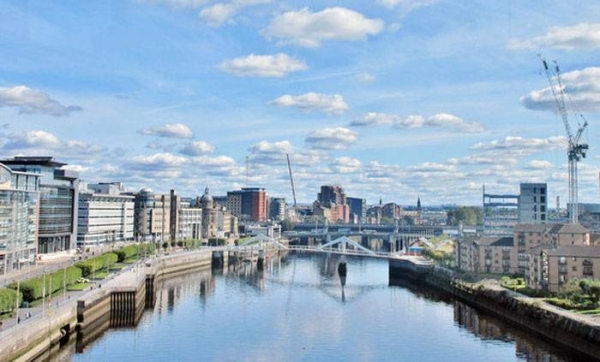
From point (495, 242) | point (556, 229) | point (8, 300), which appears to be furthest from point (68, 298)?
point (556, 229)

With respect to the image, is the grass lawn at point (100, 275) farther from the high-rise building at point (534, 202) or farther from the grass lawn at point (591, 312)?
the high-rise building at point (534, 202)

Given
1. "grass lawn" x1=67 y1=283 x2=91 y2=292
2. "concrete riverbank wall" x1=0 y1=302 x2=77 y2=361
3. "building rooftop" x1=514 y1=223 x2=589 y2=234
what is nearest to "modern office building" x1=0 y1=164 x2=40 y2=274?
"grass lawn" x1=67 y1=283 x2=91 y2=292

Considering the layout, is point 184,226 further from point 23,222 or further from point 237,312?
point 237,312

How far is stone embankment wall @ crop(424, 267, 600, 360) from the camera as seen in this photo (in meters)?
46.2

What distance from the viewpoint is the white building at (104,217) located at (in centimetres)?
11812

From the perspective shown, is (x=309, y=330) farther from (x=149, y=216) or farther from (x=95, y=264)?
(x=149, y=216)

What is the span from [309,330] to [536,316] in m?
18.2

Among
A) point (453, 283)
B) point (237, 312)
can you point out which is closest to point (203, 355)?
point (237, 312)

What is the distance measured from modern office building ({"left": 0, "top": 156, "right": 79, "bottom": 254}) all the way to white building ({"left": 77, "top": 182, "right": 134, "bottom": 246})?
57.4 ft

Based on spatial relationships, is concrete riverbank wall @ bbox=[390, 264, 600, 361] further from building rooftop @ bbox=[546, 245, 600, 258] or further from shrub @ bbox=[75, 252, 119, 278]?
shrub @ bbox=[75, 252, 119, 278]

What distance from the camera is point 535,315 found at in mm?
55188

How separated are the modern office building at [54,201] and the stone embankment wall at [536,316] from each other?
173 ft

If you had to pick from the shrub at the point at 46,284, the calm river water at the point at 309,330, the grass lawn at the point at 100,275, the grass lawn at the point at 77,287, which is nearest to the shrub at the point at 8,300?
the shrub at the point at 46,284

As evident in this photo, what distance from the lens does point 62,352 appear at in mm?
44938
